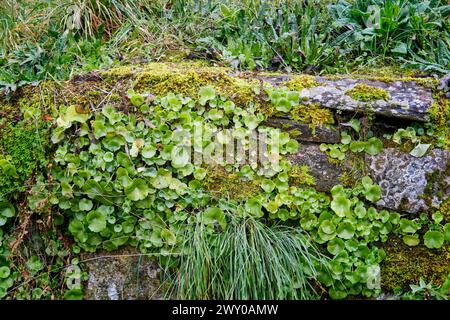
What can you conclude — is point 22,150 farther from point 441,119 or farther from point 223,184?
point 441,119

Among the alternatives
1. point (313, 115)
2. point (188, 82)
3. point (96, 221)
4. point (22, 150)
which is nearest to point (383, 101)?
point (313, 115)

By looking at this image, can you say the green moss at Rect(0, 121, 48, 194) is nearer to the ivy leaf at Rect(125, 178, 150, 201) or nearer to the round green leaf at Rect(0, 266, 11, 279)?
the round green leaf at Rect(0, 266, 11, 279)

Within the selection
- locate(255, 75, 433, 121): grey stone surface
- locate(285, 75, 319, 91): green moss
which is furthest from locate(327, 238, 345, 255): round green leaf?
locate(285, 75, 319, 91): green moss

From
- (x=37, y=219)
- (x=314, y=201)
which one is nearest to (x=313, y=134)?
(x=314, y=201)

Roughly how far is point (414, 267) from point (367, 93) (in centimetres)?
98

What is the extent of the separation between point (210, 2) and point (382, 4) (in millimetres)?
1336

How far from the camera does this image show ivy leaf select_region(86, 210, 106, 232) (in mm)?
2277

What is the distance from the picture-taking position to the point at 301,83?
102 inches

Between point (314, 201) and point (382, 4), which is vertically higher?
point (382, 4)

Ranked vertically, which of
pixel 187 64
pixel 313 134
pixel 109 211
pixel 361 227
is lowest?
pixel 361 227

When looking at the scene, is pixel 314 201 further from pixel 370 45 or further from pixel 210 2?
pixel 210 2

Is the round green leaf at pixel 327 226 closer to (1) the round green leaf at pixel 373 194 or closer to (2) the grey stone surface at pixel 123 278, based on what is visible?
(1) the round green leaf at pixel 373 194

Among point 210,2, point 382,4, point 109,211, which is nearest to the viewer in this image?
point 109,211

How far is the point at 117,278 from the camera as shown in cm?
233
